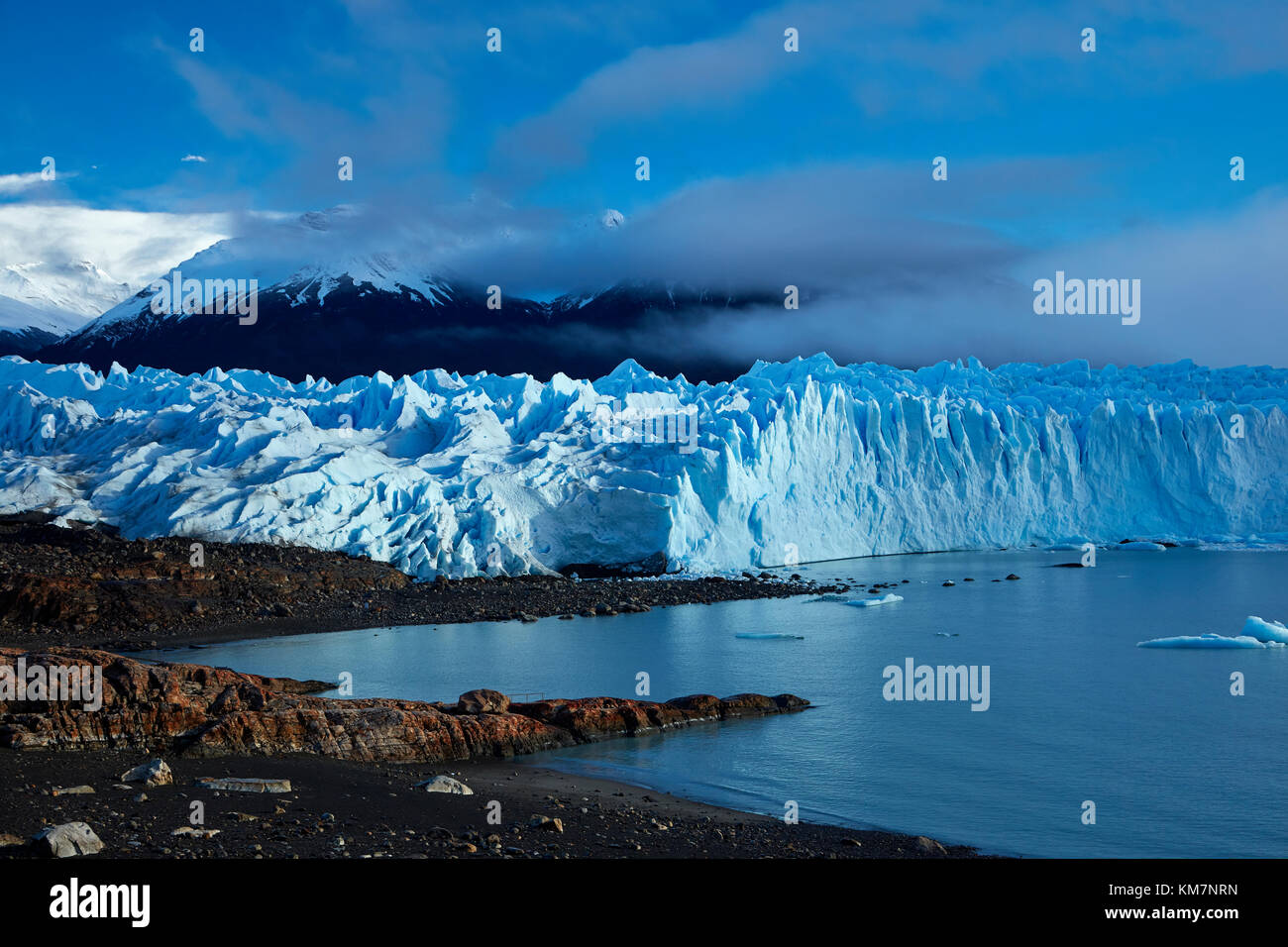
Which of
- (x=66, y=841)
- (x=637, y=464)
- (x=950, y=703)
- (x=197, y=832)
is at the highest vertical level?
(x=637, y=464)

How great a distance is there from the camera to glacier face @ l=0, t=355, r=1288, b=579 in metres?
29.1

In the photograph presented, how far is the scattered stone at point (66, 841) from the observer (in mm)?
6070

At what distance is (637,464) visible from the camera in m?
33.2

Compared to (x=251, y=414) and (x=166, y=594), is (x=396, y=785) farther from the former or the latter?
(x=251, y=414)

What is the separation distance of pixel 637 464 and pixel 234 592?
13899mm

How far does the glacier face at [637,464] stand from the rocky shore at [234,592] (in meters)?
1.39

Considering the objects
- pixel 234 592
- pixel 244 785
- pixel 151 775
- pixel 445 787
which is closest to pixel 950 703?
pixel 445 787

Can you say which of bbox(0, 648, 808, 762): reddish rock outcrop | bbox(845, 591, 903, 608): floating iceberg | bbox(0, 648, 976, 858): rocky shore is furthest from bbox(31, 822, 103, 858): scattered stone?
bbox(845, 591, 903, 608): floating iceberg

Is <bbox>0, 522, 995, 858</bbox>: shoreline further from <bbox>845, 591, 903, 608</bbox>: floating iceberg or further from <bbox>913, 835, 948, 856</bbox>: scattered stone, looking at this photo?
<bbox>845, 591, 903, 608</bbox>: floating iceberg

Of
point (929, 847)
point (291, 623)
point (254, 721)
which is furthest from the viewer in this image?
point (291, 623)

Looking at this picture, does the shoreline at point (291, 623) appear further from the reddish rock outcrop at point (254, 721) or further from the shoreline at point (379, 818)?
the reddish rock outcrop at point (254, 721)

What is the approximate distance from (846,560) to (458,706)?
28.1m

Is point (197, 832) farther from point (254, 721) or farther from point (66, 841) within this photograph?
point (254, 721)
